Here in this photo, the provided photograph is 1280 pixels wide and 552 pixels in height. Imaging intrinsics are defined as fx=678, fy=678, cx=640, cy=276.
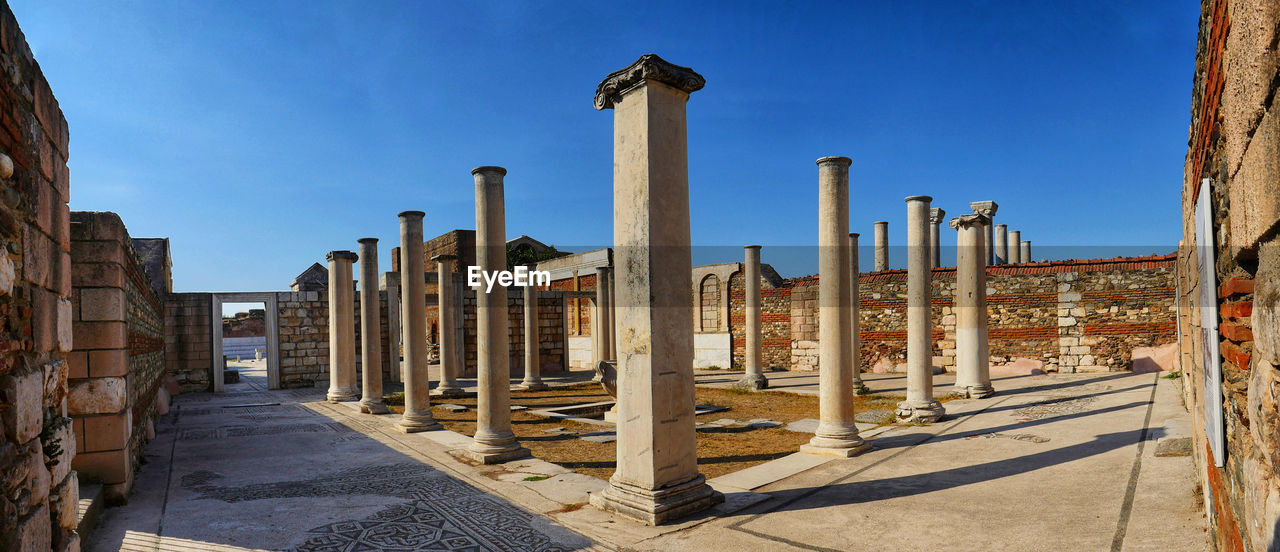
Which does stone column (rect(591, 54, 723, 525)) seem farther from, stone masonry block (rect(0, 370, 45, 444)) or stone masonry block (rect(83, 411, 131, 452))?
stone masonry block (rect(83, 411, 131, 452))

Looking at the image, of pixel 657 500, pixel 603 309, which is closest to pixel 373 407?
pixel 657 500

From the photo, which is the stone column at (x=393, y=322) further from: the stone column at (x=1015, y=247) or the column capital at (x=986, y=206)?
the stone column at (x=1015, y=247)

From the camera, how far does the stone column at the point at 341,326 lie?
14227 mm

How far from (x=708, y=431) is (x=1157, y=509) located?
6.16 m

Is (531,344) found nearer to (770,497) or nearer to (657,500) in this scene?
(770,497)

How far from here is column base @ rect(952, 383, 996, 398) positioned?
11586mm

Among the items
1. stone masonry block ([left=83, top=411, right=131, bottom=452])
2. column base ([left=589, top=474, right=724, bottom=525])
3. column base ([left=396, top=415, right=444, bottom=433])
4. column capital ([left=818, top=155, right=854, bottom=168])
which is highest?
column capital ([left=818, top=155, right=854, bottom=168])

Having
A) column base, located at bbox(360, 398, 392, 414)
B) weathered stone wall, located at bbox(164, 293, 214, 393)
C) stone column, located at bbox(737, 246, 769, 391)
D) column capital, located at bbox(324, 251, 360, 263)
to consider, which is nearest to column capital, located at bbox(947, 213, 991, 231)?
stone column, located at bbox(737, 246, 769, 391)

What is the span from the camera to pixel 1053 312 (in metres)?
15.9

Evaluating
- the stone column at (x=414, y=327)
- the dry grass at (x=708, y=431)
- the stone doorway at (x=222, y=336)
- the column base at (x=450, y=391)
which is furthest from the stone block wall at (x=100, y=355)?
the stone doorway at (x=222, y=336)

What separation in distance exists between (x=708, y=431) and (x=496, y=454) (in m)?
3.71

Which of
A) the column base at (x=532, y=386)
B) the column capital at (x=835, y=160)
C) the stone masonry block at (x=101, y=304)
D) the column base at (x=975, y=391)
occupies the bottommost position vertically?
the column base at (x=532, y=386)

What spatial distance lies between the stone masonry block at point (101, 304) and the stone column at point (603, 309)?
13829mm

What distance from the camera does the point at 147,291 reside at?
10.8 m
